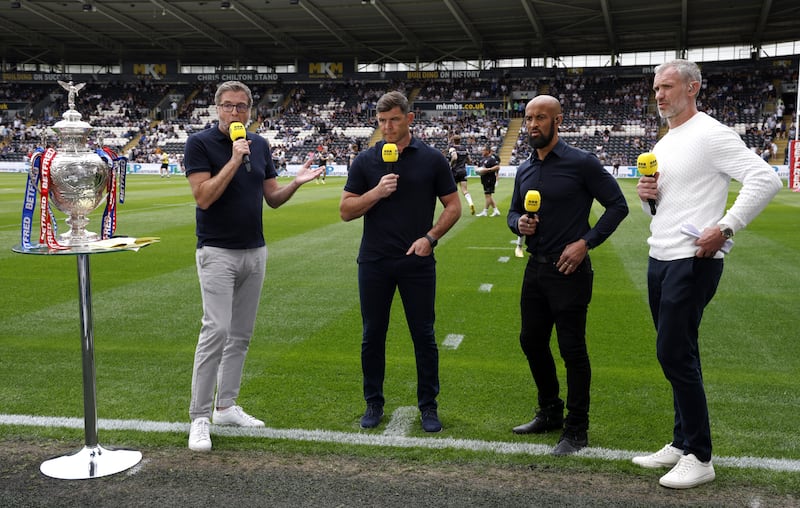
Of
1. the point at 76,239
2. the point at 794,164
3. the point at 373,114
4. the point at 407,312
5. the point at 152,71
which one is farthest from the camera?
the point at 152,71

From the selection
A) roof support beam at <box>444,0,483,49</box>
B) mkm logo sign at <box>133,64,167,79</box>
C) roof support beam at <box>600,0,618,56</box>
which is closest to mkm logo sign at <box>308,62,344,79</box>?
mkm logo sign at <box>133,64,167,79</box>

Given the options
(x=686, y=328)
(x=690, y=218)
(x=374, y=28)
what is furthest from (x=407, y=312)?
(x=374, y=28)

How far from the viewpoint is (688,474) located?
374 centimetres

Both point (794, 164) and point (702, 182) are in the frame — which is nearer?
point (702, 182)

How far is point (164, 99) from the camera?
6481cm

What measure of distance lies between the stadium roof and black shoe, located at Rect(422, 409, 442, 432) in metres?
44.1

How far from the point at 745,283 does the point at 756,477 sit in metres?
6.48

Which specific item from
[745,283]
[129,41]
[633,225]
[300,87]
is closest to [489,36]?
[300,87]

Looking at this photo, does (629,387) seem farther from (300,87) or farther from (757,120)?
(300,87)

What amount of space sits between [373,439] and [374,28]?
5194 centimetres

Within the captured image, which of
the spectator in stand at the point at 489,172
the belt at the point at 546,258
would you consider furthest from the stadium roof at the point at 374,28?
the belt at the point at 546,258

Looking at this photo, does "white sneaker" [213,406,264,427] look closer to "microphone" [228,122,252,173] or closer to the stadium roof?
"microphone" [228,122,252,173]

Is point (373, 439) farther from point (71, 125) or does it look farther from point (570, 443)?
point (71, 125)

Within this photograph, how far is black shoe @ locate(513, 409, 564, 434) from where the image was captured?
4.52 m
